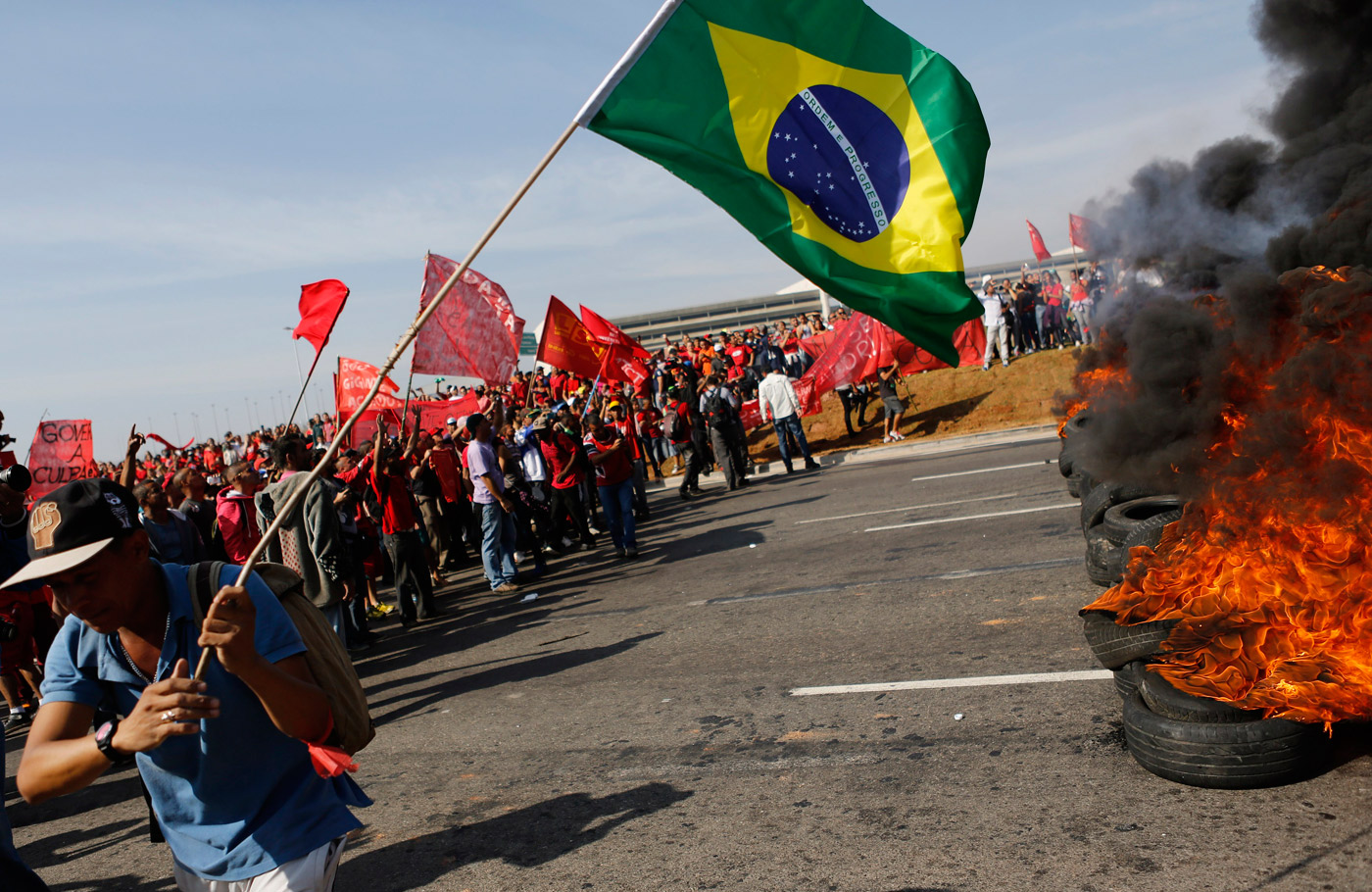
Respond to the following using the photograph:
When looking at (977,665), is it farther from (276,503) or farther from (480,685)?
(276,503)

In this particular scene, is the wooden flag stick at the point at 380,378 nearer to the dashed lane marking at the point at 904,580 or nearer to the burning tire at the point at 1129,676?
the burning tire at the point at 1129,676

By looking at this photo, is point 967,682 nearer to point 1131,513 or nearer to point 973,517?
point 1131,513

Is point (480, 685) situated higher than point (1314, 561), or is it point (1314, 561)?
point (1314, 561)

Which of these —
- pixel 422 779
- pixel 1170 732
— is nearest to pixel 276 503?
pixel 422 779

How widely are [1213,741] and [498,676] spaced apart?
5.36m

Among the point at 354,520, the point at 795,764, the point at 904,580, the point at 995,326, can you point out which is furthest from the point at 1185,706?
the point at 995,326

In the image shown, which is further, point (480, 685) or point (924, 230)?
point (480, 685)

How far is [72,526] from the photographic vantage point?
219 centimetres

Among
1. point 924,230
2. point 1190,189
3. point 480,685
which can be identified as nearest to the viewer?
point 924,230

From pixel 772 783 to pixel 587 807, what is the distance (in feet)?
3.06

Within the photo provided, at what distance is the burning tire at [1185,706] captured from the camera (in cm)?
395

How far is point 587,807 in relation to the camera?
4.80 m

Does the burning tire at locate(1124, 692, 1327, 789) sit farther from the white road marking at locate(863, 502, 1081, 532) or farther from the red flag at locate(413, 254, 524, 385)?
the red flag at locate(413, 254, 524, 385)

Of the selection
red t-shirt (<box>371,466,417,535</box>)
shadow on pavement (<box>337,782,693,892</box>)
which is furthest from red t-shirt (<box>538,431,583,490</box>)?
shadow on pavement (<box>337,782,693,892</box>)
